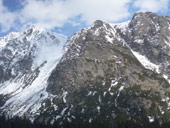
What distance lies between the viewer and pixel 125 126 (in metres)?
199

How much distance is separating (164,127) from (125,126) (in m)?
25.1

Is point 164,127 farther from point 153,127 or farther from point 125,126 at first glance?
point 125,126

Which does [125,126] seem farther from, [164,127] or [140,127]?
[164,127]

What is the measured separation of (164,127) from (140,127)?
15.5 m

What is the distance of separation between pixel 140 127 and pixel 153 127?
27.8 ft

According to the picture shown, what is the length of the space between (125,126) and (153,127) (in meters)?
18.1

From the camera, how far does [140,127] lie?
198m

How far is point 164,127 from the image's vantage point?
649ft

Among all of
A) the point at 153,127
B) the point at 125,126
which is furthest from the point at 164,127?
the point at 125,126

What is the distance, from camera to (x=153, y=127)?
651ft

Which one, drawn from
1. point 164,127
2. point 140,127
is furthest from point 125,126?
point 164,127
